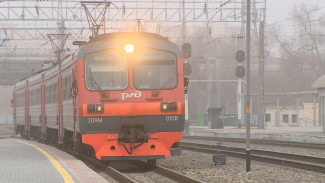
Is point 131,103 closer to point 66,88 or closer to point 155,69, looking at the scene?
point 155,69

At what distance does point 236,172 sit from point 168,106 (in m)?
2.27

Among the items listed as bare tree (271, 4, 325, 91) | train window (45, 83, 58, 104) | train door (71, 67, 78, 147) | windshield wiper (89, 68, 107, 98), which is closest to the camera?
windshield wiper (89, 68, 107, 98)

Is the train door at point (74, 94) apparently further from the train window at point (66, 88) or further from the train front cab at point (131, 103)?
the train window at point (66, 88)

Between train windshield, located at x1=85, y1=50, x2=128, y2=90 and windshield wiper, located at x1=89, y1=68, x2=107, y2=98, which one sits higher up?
train windshield, located at x1=85, y1=50, x2=128, y2=90

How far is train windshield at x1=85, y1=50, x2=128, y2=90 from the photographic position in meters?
14.7

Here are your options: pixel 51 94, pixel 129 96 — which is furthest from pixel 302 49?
pixel 129 96

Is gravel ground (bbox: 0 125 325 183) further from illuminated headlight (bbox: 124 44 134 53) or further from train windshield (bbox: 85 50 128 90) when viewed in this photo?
illuminated headlight (bbox: 124 44 134 53)

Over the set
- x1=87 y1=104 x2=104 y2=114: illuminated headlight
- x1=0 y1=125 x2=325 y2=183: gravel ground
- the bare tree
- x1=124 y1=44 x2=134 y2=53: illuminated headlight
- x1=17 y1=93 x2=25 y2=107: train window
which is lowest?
x1=0 y1=125 x2=325 y2=183: gravel ground

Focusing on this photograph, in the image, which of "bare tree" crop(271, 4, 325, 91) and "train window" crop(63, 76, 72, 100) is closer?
"train window" crop(63, 76, 72, 100)

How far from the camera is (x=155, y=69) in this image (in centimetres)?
1495

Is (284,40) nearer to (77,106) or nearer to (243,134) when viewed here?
(243,134)

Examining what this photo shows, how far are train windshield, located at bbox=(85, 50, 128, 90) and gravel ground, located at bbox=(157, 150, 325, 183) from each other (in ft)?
8.91

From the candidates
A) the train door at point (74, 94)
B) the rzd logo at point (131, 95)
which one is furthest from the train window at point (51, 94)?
the rzd logo at point (131, 95)

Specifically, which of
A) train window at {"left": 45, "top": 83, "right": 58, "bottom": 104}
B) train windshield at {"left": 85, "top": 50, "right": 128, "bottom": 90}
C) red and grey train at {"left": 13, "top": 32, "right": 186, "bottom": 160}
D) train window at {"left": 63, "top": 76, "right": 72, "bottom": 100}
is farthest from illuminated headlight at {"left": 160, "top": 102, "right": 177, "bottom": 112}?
train window at {"left": 45, "top": 83, "right": 58, "bottom": 104}
